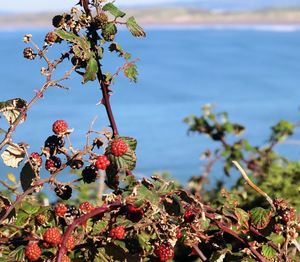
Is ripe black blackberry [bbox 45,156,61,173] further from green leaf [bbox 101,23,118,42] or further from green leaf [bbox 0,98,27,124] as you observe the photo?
green leaf [bbox 101,23,118,42]

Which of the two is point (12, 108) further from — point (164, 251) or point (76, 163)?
point (164, 251)

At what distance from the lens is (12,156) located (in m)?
1.12

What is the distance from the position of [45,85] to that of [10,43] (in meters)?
8.39

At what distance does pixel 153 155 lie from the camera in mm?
6270

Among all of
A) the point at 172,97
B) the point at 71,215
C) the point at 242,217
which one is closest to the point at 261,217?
the point at 242,217

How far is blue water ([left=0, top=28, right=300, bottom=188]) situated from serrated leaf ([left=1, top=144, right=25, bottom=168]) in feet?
0.74

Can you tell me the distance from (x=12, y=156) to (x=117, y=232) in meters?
0.20

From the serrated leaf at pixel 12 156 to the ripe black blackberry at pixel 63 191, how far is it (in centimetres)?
8

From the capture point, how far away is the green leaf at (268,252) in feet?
3.62

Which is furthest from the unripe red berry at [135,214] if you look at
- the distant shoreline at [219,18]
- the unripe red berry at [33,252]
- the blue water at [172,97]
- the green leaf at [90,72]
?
the distant shoreline at [219,18]

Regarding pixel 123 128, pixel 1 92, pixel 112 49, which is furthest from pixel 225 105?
pixel 112 49

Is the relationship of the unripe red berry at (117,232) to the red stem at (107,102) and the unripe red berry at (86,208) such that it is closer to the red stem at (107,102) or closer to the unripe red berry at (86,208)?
the unripe red berry at (86,208)

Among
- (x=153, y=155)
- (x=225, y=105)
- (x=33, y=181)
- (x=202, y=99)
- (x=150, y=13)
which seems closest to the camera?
(x=33, y=181)

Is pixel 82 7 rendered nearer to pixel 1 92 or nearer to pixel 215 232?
pixel 215 232
